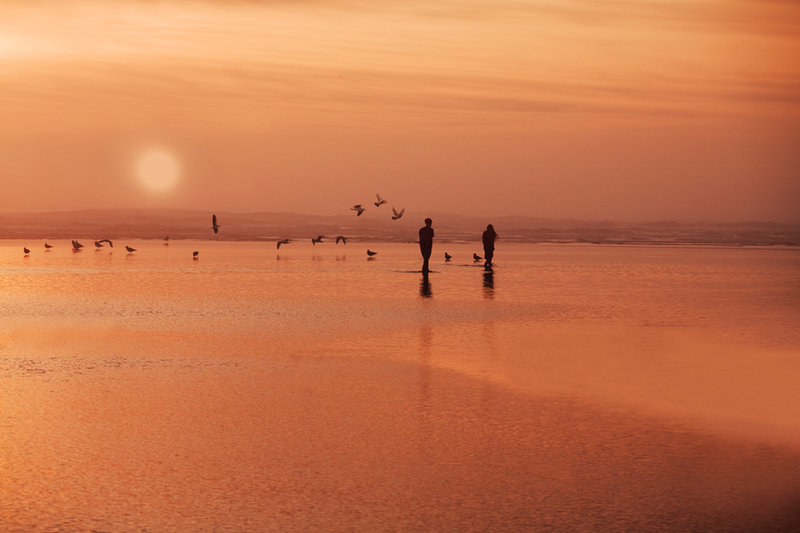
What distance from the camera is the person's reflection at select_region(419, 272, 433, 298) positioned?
2350 centimetres

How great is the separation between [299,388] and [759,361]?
6034mm

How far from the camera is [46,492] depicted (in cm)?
653

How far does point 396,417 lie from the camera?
9109mm

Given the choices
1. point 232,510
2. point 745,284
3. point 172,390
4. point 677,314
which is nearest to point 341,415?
point 172,390

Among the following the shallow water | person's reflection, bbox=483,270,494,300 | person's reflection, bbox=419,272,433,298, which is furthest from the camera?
person's reflection, bbox=419,272,433,298

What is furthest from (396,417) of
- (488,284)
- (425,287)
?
(488,284)

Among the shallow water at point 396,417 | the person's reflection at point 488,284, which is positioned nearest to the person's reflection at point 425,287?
the person's reflection at point 488,284

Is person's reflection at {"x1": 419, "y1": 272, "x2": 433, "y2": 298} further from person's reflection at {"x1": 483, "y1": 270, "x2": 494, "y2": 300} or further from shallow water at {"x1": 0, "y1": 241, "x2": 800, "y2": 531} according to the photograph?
shallow water at {"x1": 0, "y1": 241, "x2": 800, "y2": 531}

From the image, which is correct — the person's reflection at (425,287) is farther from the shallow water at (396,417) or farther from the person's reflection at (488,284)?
the shallow water at (396,417)

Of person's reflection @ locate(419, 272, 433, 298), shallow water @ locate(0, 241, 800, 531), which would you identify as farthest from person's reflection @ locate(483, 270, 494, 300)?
shallow water @ locate(0, 241, 800, 531)

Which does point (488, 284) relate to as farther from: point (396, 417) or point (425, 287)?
point (396, 417)

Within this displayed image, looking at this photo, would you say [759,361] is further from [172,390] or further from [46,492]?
[46,492]

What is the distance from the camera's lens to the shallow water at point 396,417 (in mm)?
6309

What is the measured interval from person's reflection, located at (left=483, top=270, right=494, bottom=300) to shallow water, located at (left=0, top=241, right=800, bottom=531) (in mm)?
2987
